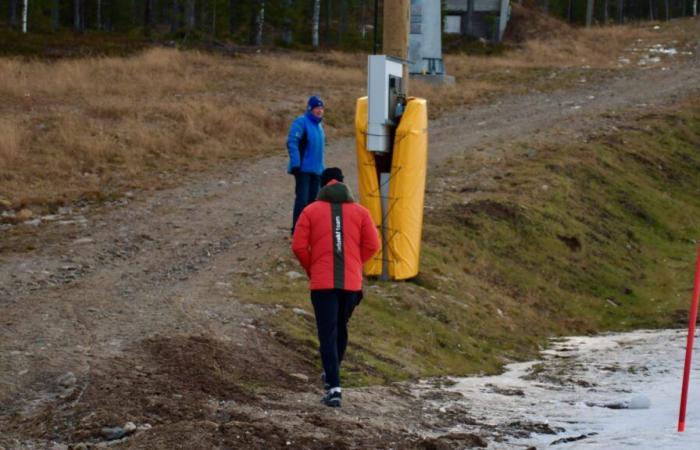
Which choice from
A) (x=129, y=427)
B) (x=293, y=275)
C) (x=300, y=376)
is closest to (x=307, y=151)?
(x=293, y=275)

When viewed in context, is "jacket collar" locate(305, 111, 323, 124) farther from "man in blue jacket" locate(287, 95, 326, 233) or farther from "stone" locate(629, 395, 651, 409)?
"stone" locate(629, 395, 651, 409)

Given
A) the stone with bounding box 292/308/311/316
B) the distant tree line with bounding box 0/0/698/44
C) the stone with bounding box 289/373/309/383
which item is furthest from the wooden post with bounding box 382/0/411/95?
the distant tree line with bounding box 0/0/698/44

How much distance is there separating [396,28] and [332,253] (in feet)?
18.6

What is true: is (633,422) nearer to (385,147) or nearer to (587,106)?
(385,147)

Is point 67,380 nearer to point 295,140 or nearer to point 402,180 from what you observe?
point 295,140

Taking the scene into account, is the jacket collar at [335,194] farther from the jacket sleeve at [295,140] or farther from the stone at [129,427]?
the jacket sleeve at [295,140]

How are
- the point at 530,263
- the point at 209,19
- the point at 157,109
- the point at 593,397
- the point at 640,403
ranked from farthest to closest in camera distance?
the point at 209,19 → the point at 157,109 → the point at 530,263 → the point at 593,397 → the point at 640,403

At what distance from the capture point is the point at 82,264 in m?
14.2

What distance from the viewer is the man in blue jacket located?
47.0 feet

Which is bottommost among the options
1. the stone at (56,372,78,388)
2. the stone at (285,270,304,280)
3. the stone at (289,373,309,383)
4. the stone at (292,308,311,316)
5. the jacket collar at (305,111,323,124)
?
the stone at (289,373,309,383)

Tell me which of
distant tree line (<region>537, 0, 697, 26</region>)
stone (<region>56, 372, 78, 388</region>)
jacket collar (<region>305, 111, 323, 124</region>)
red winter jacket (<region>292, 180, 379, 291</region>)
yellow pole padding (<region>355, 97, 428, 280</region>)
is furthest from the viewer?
distant tree line (<region>537, 0, 697, 26</region>)

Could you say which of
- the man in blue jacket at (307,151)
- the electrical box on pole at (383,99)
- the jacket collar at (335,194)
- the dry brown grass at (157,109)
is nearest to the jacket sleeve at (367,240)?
the jacket collar at (335,194)

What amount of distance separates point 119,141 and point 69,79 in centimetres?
766

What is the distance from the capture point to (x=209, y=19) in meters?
62.2
